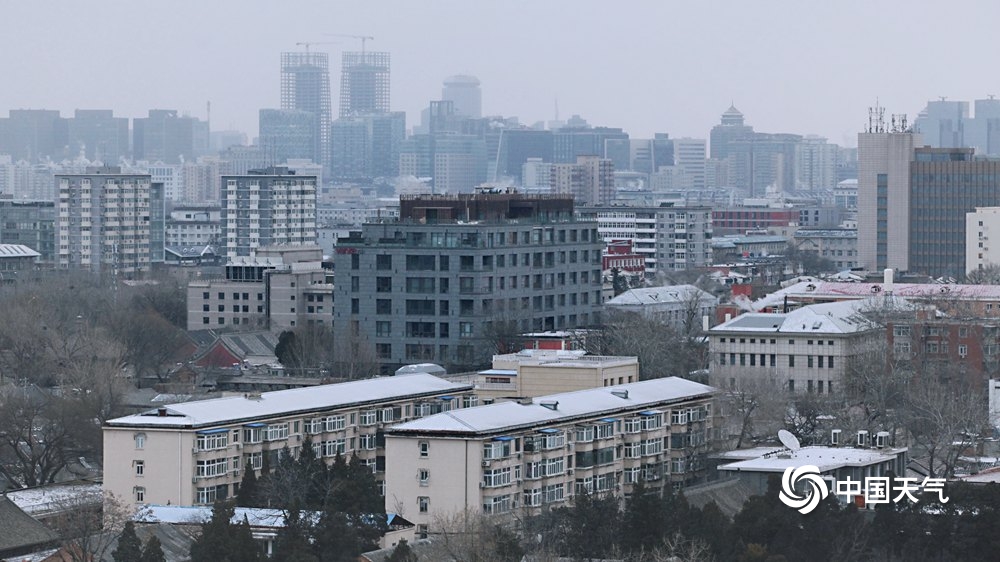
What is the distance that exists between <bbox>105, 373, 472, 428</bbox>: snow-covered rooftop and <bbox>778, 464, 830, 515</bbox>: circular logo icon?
6.89 m

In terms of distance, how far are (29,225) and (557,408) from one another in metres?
61.4

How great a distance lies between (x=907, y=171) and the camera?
236ft

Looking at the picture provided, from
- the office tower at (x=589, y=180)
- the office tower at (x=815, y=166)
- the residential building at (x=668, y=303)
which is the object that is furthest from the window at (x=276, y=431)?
the office tower at (x=815, y=166)

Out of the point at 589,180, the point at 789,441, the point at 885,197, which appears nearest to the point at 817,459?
the point at 789,441

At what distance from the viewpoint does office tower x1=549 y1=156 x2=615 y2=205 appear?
392 feet

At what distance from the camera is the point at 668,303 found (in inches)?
2200

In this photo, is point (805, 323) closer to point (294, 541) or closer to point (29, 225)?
point (294, 541)

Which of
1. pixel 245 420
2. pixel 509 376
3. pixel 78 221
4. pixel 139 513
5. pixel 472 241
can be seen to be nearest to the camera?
pixel 139 513

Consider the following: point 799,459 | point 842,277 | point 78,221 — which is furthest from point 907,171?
point 799,459

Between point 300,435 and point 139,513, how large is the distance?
4.03m

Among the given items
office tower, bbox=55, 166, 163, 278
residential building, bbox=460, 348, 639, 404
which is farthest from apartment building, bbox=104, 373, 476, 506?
office tower, bbox=55, 166, 163, 278

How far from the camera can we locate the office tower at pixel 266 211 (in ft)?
277

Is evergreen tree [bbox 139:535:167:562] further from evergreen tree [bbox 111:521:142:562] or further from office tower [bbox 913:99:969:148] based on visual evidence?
office tower [bbox 913:99:969:148]

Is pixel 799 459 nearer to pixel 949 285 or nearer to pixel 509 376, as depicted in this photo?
pixel 509 376
